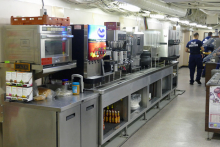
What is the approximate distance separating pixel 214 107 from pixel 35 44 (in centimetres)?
288

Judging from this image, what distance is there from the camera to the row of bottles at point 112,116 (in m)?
4.08

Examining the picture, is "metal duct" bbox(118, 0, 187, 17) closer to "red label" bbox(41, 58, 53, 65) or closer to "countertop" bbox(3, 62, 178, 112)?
"countertop" bbox(3, 62, 178, 112)

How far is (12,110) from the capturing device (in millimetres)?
2875

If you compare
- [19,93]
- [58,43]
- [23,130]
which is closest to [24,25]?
[58,43]

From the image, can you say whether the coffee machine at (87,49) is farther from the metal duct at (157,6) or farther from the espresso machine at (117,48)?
the metal duct at (157,6)

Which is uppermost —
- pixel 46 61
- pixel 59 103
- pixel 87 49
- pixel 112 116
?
pixel 87 49

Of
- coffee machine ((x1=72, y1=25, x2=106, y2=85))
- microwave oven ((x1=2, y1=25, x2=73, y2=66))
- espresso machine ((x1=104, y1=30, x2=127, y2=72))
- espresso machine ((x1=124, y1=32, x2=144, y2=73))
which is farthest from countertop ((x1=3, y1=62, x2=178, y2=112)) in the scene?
espresso machine ((x1=124, y1=32, x2=144, y2=73))

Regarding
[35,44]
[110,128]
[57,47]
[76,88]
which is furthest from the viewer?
[110,128]

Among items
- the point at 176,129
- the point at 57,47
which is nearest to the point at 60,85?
the point at 57,47

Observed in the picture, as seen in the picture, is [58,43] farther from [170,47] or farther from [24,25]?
[170,47]

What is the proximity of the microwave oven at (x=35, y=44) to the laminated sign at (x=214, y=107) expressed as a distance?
7.85ft

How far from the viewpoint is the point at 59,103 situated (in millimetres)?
2787

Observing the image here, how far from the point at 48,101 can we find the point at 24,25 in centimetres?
85

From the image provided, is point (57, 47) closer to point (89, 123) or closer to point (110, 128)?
point (89, 123)
